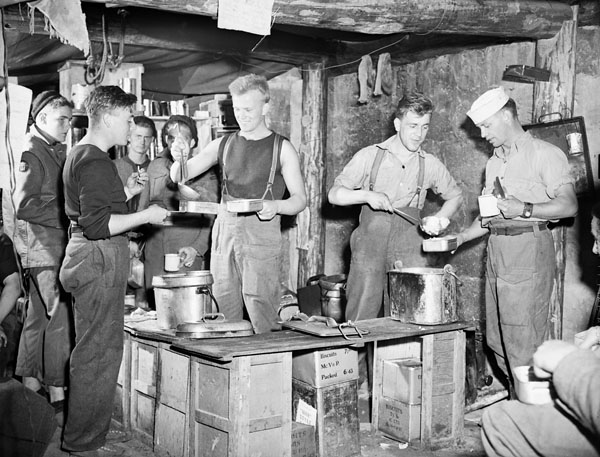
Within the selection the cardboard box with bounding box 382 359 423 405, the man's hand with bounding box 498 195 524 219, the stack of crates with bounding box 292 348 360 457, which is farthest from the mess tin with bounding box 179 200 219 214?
the man's hand with bounding box 498 195 524 219

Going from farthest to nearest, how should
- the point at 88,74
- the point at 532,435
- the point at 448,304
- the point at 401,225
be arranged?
the point at 88,74 → the point at 401,225 → the point at 448,304 → the point at 532,435

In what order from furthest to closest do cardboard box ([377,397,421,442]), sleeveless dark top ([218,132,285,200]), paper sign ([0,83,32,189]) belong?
sleeveless dark top ([218,132,285,200])
cardboard box ([377,397,421,442])
paper sign ([0,83,32,189])

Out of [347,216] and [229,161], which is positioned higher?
[229,161]

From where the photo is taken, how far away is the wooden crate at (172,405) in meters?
4.55

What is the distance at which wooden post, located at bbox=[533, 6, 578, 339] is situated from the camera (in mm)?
6066

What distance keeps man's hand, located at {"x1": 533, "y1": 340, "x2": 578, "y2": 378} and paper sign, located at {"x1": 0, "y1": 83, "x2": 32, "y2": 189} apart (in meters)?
3.04

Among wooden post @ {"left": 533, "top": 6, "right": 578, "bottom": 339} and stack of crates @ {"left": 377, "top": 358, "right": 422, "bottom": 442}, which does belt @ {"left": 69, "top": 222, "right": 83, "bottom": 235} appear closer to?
stack of crates @ {"left": 377, "top": 358, "right": 422, "bottom": 442}

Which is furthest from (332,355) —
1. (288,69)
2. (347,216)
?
(288,69)

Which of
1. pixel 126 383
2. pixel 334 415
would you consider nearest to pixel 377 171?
pixel 334 415

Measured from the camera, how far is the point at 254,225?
17.7ft

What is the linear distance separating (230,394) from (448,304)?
1928 millimetres

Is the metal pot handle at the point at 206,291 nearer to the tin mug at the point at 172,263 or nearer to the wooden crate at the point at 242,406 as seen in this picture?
the wooden crate at the point at 242,406

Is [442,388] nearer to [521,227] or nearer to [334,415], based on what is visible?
[334,415]

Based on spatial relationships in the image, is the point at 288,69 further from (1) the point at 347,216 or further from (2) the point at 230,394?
(2) the point at 230,394
